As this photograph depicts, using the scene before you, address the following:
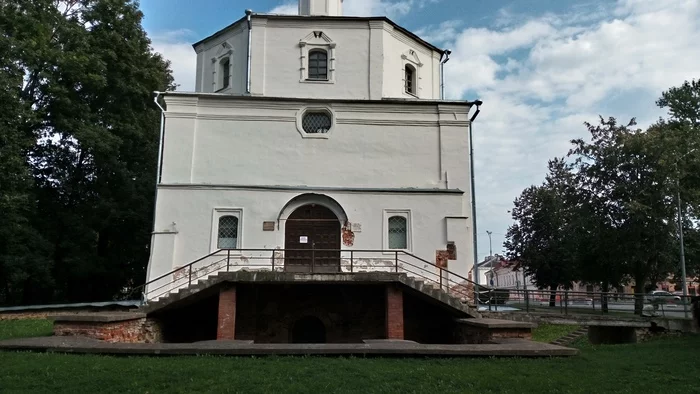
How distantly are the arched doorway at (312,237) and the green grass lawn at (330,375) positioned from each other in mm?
8158

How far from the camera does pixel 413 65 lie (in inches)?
832

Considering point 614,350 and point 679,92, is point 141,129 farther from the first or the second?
point 679,92

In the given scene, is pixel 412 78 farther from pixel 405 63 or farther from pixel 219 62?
pixel 219 62

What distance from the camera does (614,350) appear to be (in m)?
13.5

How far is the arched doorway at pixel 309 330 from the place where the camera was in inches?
672

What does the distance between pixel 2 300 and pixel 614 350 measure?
25025 millimetres

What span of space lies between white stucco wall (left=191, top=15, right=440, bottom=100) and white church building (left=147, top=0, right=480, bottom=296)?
0.12 ft

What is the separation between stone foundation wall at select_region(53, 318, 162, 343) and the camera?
12.0 m

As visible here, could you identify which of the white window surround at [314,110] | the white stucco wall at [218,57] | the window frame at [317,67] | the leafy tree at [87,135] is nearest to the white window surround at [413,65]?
the window frame at [317,67]

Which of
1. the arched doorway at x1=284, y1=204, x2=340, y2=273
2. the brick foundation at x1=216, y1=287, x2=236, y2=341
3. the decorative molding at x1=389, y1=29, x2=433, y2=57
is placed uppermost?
the decorative molding at x1=389, y1=29, x2=433, y2=57

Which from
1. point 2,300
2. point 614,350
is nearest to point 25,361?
point 614,350

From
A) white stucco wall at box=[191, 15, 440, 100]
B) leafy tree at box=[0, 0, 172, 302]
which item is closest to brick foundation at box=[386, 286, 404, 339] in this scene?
white stucco wall at box=[191, 15, 440, 100]

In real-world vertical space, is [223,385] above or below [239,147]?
below

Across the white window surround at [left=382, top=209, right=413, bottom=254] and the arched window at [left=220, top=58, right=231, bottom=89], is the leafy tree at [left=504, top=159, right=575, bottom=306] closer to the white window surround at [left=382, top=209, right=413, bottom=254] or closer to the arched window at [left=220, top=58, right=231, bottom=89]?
the white window surround at [left=382, top=209, right=413, bottom=254]
